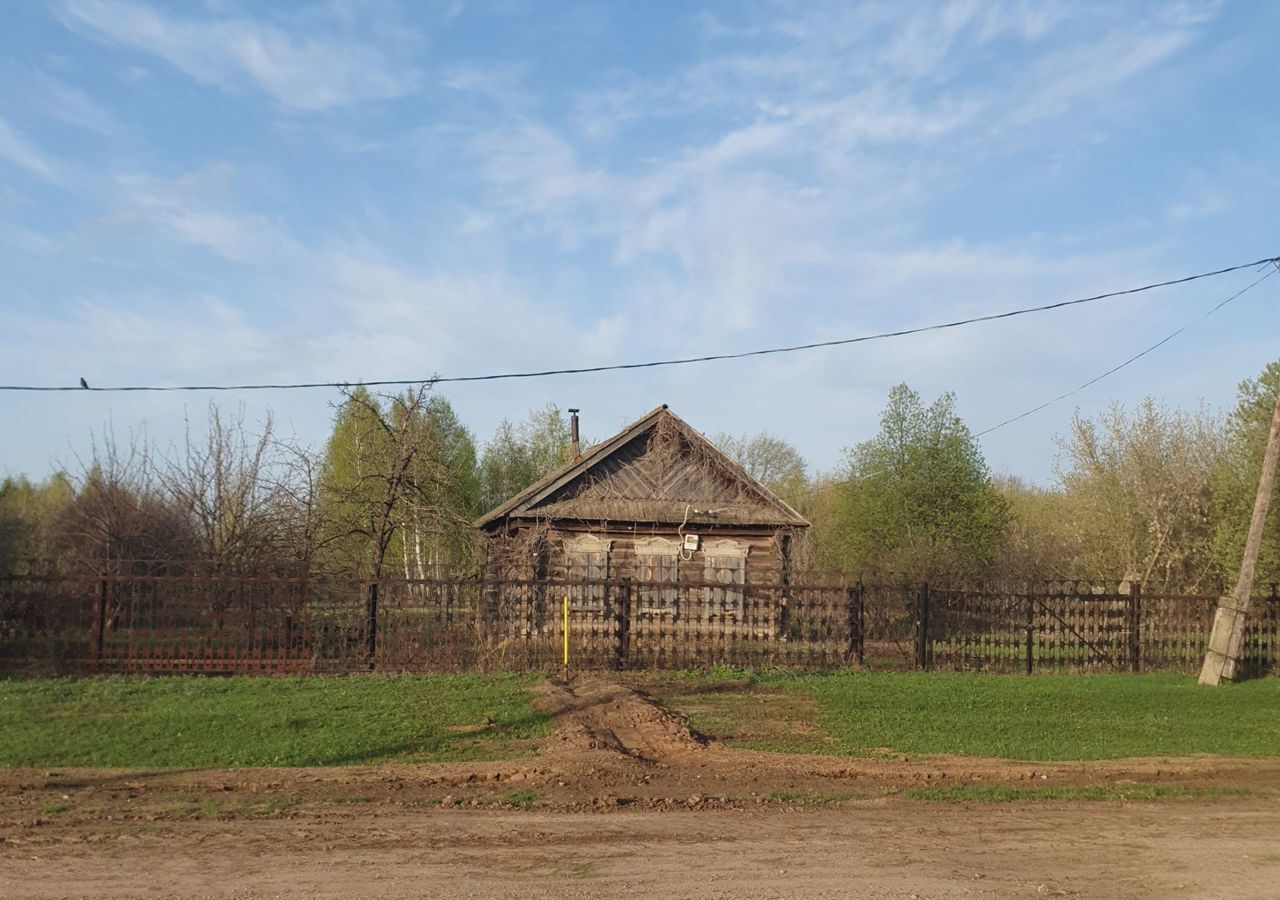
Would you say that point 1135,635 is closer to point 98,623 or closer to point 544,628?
point 544,628

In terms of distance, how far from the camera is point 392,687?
54.9 ft

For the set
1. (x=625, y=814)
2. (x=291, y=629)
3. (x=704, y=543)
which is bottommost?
(x=625, y=814)

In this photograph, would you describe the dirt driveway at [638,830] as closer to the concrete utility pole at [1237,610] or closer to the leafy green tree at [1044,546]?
the concrete utility pole at [1237,610]

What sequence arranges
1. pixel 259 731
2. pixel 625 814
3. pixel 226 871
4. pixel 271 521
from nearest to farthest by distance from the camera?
pixel 226 871
pixel 625 814
pixel 259 731
pixel 271 521

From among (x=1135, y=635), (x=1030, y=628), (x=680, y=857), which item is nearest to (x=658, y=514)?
(x=1030, y=628)

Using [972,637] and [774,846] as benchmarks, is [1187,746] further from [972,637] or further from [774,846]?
[774,846]

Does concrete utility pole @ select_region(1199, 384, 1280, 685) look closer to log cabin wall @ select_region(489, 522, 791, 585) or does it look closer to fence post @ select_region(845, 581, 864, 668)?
fence post @ select_region(845, 581, 864, 668)

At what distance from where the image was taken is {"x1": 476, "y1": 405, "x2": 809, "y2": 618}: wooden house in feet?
85.0

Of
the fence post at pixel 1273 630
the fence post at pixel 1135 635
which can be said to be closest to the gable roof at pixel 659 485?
the fence post at pixel 1135 635

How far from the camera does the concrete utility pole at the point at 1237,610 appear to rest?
19.0 m

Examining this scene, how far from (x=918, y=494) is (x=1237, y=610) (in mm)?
23560

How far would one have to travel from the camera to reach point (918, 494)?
140 feet

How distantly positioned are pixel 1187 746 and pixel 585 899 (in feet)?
32.4

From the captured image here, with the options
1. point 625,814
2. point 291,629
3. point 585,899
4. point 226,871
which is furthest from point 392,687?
point 585,899
